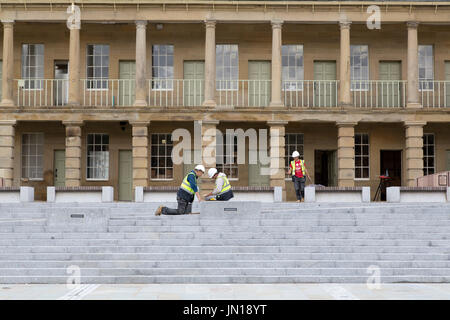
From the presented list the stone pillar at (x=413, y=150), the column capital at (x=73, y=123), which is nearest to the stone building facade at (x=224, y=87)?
the stone pillar at (x=413, y=150)

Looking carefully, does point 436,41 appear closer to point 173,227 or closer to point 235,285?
point 173,227

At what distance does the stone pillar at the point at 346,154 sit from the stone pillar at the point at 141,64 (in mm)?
8550

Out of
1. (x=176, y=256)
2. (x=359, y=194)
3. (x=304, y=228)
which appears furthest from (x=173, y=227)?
(x=359, y=194)

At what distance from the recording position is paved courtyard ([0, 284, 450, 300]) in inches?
386

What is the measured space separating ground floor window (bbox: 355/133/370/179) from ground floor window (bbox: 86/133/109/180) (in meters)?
11.8

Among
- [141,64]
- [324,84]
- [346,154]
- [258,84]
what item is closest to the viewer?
[141,64]

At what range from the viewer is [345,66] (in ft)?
82.8

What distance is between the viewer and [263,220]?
14711 mm

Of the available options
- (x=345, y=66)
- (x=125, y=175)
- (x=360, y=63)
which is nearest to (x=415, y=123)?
(x=345, y=66)

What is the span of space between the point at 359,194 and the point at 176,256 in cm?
1102

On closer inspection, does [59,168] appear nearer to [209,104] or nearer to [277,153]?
[209,104]

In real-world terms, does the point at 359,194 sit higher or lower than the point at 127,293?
higher

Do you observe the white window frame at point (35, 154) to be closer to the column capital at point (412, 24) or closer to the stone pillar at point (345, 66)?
the stone pillar at point (345, 66)

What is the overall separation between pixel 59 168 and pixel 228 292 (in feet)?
62.5
